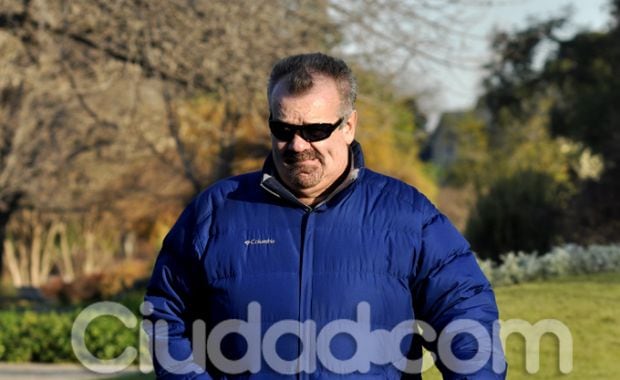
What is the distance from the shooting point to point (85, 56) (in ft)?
47.9

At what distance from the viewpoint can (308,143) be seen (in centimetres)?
324

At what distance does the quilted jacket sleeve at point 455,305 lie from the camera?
323 centimetres

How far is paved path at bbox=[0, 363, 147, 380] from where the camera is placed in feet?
48.1

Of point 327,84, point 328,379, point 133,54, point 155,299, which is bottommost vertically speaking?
point 328,379

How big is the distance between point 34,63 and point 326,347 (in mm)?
11727

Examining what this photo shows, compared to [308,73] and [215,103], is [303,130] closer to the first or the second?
[308,73]

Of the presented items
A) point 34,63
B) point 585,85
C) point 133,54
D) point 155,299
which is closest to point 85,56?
point 34,63

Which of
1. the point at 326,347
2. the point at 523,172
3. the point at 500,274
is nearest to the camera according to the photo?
the point at 326,347

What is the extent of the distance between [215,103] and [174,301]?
54.4 ft

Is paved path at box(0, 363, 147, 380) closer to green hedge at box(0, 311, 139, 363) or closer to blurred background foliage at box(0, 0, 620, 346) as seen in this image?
green hedge at box(0, 311, 139, 363)

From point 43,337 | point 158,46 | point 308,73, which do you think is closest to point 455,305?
point 308,73

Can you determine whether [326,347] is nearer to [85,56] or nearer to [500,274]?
[500,274]

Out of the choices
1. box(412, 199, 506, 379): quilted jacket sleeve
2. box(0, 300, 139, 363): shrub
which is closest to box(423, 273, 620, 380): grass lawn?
box(412, 199, 506, 379): quilted jacket sleeve

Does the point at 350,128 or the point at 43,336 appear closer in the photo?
the point at 350,128
